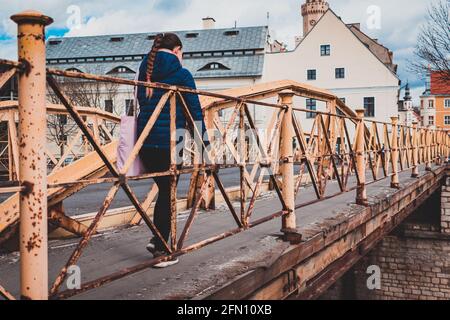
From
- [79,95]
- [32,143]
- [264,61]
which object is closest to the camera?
[32,143]

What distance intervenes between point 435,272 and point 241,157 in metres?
13.4

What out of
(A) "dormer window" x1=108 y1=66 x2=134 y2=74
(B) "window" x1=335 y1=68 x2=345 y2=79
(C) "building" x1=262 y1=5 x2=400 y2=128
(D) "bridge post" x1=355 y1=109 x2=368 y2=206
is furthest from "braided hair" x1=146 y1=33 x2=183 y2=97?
(A) "dormer window" x1=108 y1=66 x2=134 y2=74

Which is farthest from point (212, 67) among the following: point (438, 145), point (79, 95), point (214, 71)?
point (438, 145)

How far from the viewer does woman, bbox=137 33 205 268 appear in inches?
119

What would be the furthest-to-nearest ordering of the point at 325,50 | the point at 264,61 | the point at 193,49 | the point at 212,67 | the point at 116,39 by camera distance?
the point at 116,39 → the point at 193,49 → the point at 212,67 → the point at 264,61 → the point at 325,50

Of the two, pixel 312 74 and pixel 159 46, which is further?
pixel 312 74

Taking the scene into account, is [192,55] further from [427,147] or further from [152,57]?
[152,57]

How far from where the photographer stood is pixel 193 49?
39000 mm

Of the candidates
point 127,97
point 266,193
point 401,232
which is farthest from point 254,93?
point 127,97

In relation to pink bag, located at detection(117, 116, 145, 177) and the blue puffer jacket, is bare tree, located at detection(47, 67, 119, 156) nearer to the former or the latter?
the blue puffer jacket

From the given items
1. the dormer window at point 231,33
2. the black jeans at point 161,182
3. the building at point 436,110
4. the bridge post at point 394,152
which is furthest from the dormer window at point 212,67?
the building at point 436,110

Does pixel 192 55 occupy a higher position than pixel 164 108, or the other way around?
pixel 192 55

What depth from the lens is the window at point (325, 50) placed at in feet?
115

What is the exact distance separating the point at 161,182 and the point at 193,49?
37.1 m
